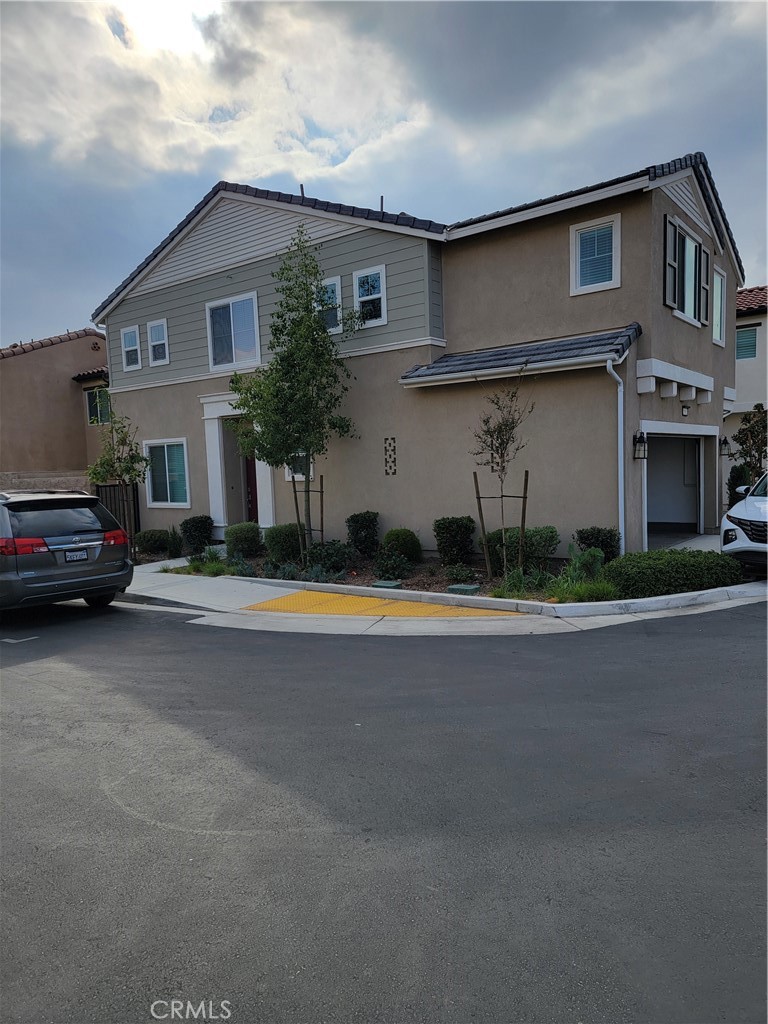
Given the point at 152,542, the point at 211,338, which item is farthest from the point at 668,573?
the point at 211,338

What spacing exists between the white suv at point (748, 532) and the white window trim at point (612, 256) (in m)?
4.19

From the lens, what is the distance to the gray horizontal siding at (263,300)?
1326 cm

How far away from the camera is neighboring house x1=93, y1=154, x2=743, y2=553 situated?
11.4m

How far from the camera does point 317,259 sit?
47.6ft

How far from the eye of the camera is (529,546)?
10.9 meters

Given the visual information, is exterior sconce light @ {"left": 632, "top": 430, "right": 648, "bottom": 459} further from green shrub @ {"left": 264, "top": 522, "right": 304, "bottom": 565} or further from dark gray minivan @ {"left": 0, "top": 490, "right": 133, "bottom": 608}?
dark gray minivan @ {"left": 0, "top": 490, "right": 133, "bottom": 608}

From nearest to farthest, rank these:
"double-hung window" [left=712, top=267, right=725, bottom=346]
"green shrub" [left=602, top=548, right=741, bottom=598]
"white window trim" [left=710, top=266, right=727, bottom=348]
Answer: "green shrub" [left=602, top=548, right=741, bottom=598] → "white window trim" [left=710, top=266, right=727, bottom=348] → "double-hung window" [left=712, top=267, right=725, bottom=346]

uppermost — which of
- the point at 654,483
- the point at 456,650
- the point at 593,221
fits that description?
the point at 593,221

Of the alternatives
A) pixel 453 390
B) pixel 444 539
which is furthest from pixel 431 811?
pixel 453 390

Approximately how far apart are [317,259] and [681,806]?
1307cm

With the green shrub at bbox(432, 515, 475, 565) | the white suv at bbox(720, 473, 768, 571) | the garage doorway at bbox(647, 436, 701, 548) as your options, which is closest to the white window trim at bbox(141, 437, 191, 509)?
the green shrub at bbox(432, 515, 475, 565)

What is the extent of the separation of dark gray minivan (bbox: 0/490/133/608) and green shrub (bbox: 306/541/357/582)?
3.59 m

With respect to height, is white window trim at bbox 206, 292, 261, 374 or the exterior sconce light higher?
white window trim at bbox 206, 292, 261, 374

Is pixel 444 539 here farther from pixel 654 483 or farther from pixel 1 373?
pixel 1 373
